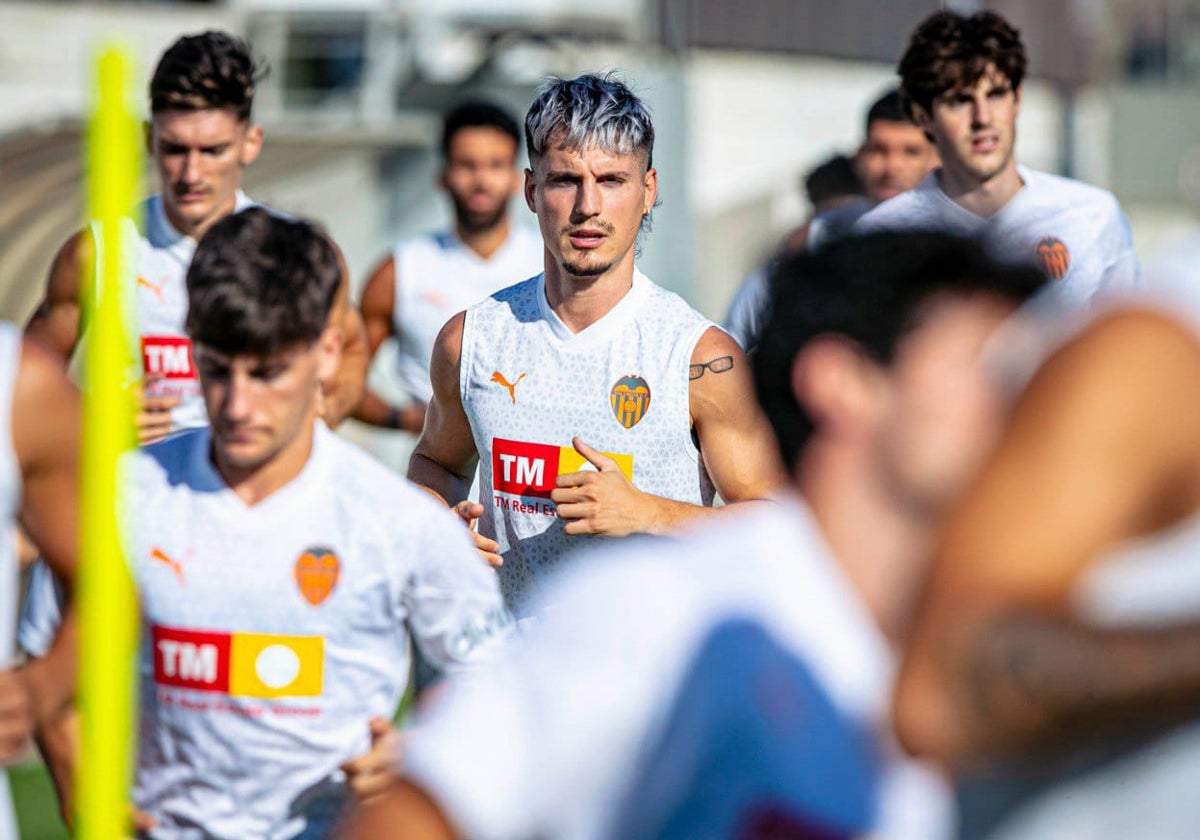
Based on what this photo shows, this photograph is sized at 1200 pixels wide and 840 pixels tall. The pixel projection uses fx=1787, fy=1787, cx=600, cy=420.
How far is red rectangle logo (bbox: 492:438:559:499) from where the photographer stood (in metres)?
4.10

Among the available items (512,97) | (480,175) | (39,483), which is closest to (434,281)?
(480,175)

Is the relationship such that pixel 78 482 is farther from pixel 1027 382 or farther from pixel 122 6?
pixel 122 6

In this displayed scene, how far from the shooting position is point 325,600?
3.12 metres

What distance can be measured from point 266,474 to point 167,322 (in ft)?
6.28

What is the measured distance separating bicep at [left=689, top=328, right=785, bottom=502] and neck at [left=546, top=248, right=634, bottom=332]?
0.24 metres

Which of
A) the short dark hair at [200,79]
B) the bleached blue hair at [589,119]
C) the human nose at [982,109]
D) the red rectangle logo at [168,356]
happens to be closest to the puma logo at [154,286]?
the red rectangle logo at [168,356]

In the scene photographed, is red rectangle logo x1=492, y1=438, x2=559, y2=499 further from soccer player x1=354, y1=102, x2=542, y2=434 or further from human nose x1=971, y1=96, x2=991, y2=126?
soccer player x1=354, y1=102, x2=542, y2=434

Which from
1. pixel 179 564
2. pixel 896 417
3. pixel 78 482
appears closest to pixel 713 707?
pixel 896 417

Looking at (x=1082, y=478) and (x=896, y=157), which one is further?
(x=896, y=157)

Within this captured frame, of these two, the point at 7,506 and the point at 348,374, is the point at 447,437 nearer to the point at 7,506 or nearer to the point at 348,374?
the point at 348,374

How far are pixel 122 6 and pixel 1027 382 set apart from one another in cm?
1735

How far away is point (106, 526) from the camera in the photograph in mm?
2127

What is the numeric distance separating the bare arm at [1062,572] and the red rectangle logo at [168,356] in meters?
3.75

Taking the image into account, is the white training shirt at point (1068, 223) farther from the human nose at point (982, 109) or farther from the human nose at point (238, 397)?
the human nose at point (238, 397)
